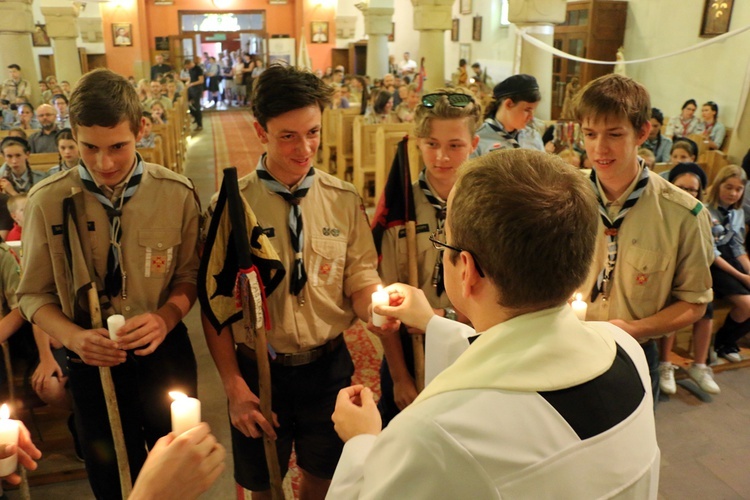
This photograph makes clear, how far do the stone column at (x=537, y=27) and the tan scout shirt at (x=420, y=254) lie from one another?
807cm

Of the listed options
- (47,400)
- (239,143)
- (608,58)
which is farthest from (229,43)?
(47,400)

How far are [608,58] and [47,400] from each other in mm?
12632

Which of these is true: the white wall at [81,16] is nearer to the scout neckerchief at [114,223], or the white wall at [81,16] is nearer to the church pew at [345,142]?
the church pew at [345,142]

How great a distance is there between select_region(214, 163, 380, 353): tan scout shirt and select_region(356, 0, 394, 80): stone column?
15376 millimetres

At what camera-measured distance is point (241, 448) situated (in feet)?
6.90

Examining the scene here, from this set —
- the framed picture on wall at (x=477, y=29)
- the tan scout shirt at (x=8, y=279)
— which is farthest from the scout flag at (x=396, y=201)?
the framed picture on wall at (x=477, y=29)

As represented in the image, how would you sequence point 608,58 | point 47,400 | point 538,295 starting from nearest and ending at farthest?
point 538,295
point 47,400
point 608,58

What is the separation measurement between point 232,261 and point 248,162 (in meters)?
9.59

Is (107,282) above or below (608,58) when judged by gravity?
below

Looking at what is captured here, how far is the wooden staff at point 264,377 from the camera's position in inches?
70.7

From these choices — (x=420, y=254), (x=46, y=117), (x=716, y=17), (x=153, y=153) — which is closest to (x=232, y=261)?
(x=420, y=254)

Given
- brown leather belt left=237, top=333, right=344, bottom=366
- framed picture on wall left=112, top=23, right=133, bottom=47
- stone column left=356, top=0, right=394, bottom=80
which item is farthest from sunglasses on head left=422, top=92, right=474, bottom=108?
framed picture on wall left=112, top=23, right=133, bottom=47

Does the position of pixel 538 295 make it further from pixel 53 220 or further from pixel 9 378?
pixel 9 378

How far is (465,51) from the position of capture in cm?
2039
